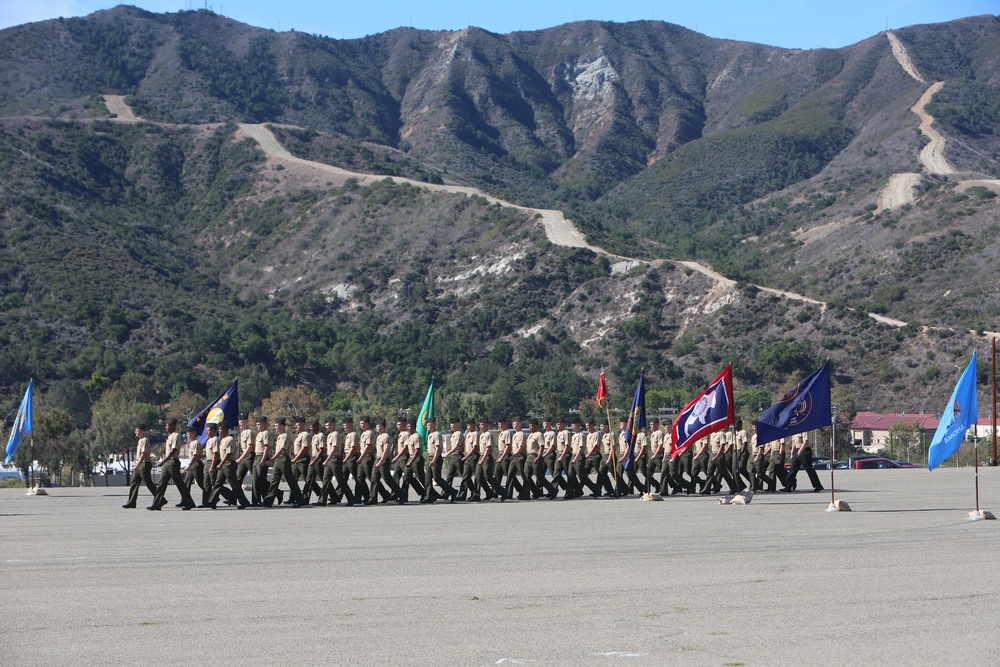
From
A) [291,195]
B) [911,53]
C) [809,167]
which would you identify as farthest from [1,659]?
[911,53]

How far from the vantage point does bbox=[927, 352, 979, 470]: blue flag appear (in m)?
17.3

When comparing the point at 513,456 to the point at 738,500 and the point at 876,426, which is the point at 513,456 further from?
the point at 876,426

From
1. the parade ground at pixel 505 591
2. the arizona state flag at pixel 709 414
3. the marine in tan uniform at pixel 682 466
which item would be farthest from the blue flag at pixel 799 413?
the marine in tan uniform at pixel 682 466

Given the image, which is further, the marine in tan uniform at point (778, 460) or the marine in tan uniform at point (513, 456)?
the marine in tan uniform at point (778, 460)

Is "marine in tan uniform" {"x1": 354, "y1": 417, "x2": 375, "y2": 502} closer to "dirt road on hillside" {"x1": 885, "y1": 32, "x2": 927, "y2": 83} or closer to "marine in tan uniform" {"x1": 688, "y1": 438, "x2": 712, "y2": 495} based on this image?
"marine in tan uniform" {"x1": 688, "y1": 438, "x2": 712, "y2": 495}

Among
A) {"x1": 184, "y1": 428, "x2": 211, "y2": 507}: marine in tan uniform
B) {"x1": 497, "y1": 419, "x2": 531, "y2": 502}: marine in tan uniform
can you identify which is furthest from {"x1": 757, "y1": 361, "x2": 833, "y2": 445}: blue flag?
{"x1": 184, "y1": 428, "x2": 211, "y2": 507}: marine in tan uniform

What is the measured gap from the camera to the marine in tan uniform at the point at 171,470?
20.4 metres

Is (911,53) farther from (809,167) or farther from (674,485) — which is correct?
(674,485)

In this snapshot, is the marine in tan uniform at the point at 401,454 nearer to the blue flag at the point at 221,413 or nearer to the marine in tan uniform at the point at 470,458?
the marine in tan uniform at the point at 470,458

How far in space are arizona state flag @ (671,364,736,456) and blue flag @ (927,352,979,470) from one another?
4067 millimetres

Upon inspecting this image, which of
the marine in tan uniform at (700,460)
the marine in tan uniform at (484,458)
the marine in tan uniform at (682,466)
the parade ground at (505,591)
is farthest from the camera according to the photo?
the marine in tan uniform at (700,460)

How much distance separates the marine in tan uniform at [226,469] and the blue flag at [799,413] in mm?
7936

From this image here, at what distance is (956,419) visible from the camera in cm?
1752

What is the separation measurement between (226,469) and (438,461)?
3648 mm
